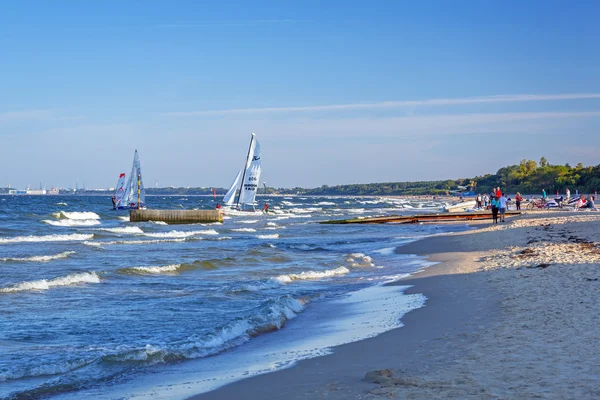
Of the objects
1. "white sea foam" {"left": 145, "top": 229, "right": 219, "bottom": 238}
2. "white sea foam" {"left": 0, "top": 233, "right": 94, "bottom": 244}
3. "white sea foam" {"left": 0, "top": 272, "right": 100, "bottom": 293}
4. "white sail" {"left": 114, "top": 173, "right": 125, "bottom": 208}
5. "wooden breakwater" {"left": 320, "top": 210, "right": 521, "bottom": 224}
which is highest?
"white sail" {"left": 114, "top": 173, "right": 125, "bottom": 208}

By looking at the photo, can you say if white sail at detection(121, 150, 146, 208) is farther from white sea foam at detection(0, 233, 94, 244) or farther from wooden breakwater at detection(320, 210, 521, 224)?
white sea foam at detection(0, 233, 94, 244)

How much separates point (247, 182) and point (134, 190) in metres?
19.5

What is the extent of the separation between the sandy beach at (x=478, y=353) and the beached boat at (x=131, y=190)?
62468 mm

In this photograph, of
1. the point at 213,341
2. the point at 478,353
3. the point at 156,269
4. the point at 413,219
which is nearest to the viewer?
the point at 478,353

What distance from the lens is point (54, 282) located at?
696 inches

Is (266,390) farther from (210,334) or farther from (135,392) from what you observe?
(210,334)

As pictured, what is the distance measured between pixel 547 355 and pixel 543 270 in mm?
8847

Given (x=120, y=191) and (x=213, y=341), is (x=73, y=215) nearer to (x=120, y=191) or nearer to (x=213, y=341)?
(x=120, y=191)

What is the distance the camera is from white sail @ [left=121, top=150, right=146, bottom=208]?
2893 inches

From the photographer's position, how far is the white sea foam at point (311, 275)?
18.8 m

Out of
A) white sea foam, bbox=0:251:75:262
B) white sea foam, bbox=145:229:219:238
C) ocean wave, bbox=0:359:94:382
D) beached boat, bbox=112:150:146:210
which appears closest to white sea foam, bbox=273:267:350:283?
ocean wave, bbox=0:359:94:382

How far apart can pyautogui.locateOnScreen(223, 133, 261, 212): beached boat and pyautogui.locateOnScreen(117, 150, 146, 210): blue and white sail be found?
970cm

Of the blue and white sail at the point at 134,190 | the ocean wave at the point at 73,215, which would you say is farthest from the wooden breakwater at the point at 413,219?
the ocean wave at the point at 73,215

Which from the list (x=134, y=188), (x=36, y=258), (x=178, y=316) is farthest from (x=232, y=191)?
(x=178, y=316)
